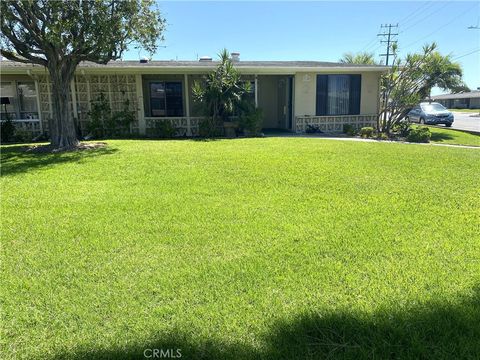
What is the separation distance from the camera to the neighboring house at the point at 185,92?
51.3 feet

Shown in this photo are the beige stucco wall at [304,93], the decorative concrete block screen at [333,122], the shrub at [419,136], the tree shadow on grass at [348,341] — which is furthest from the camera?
the decorative concrete block screen at [333,122]

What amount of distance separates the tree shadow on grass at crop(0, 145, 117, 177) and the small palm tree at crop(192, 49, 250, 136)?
4782 millimetres

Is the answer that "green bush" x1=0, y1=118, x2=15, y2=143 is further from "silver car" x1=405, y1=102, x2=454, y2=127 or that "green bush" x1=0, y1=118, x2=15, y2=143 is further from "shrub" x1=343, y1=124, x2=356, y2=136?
"silver car" x1=405, y1=102, x2=454, y2=127

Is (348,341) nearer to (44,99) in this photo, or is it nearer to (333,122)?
(333,122)

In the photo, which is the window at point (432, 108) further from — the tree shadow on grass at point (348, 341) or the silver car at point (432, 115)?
the tree shadow on grass at point (348, 341)

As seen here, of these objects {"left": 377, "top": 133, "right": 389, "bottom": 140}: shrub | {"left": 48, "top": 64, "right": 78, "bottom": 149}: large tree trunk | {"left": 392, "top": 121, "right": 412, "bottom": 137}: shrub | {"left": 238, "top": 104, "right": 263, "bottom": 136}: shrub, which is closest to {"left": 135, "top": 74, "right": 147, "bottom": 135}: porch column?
{"left": 48, "top": 64, "right": 78, "bottom": 149}: large tree trunk

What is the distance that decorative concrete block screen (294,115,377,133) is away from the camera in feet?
57.4

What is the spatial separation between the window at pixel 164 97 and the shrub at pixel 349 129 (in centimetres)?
775

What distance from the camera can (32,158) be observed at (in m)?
10.2

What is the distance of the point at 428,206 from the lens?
5590 mm

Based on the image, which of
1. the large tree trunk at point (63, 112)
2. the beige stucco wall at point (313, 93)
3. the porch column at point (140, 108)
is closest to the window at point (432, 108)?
the beige stucco wall at point (313, 93)

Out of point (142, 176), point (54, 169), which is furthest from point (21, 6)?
point (142, 176)

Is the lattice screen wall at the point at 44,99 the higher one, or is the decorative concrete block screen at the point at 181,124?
the lattice screen wall at the point at 44,99

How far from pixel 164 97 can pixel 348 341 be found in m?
16.2
